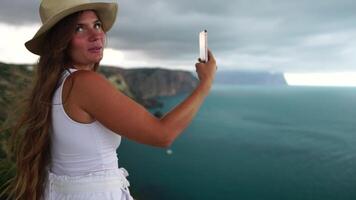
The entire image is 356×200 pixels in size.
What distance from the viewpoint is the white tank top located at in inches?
83.9

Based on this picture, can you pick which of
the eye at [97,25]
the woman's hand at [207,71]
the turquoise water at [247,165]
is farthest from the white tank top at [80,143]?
the turquoise water at [247,165]

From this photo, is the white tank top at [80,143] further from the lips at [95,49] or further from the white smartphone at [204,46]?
the white smartphone at [204,46]

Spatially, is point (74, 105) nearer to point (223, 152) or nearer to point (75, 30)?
point (75, 30)

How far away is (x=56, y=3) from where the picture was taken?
7.46 feet

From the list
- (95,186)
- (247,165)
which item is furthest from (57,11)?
(247,165)

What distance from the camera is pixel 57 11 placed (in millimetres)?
2227

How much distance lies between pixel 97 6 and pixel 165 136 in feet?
3.20

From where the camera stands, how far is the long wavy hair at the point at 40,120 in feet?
7.32

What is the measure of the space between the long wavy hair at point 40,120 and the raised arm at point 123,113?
27 centimetres

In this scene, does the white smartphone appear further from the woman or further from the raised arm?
the raised arm

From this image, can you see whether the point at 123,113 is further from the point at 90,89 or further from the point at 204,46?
the point at 204,46

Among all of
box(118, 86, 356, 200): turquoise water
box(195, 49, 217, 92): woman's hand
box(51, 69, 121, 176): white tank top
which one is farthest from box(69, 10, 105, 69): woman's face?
box(118, 86, 356, 200): turquoise water

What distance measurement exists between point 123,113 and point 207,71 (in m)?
0.68

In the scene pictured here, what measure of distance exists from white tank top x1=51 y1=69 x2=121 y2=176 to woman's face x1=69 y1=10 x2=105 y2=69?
0.15 metres
